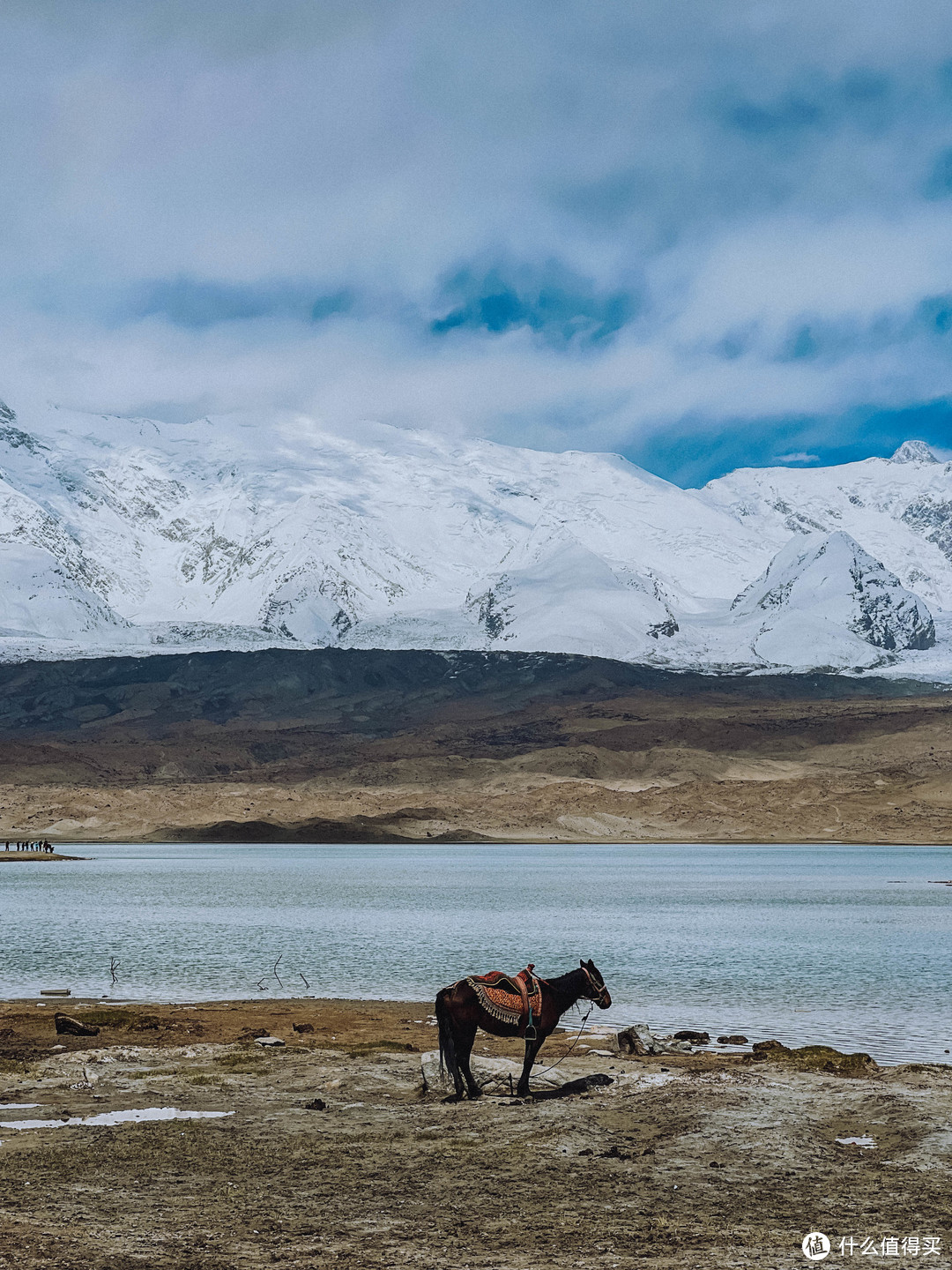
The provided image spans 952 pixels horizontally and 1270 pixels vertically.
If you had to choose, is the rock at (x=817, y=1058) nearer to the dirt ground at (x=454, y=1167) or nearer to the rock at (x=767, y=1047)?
the rock at (x=767, y=1047)

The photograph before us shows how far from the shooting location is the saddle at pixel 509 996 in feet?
52.5

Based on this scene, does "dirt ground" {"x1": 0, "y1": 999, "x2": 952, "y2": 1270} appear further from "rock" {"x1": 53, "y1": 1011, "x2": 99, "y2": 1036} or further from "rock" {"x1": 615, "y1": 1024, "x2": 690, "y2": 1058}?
"rock" {"x1": 53, "y1": 1011, "x2": 99, "y2": 1036}

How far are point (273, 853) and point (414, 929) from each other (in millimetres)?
81673

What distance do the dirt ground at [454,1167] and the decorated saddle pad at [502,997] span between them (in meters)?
1.01

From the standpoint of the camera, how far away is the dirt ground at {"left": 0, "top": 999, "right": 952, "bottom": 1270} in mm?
10516

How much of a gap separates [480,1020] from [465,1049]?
1.70ft

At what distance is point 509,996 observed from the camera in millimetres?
16297

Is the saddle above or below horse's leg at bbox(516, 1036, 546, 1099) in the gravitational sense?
above

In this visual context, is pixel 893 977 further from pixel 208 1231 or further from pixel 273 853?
pixel 273 853

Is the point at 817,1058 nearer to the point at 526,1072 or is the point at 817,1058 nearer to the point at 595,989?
the point at 595,989
